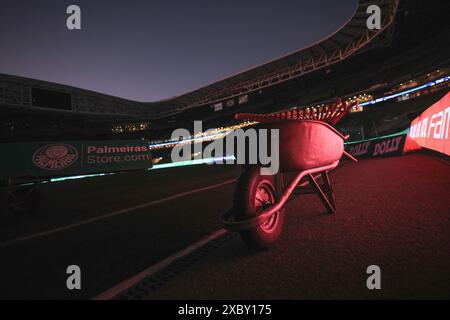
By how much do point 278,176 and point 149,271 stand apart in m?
1.72

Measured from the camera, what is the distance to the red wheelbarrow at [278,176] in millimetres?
2205

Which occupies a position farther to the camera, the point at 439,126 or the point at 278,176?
the point at 439,126

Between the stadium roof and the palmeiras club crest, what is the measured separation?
31.4m

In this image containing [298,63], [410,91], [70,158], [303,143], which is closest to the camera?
[303,143]

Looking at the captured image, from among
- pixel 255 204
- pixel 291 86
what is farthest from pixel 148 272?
pixel 291 86

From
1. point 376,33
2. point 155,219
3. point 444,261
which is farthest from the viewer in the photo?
point 376,33

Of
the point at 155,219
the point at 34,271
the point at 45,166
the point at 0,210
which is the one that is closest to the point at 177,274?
the point at 34,271

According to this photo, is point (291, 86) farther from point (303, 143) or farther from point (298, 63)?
point (303, 143)

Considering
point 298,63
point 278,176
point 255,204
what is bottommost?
point 255,204

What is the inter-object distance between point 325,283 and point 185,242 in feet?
5.38

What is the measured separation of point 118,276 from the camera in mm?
2092

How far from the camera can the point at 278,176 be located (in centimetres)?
292

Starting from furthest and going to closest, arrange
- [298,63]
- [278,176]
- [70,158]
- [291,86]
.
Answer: [291,86], [298,63], [70,158], [278,176]
